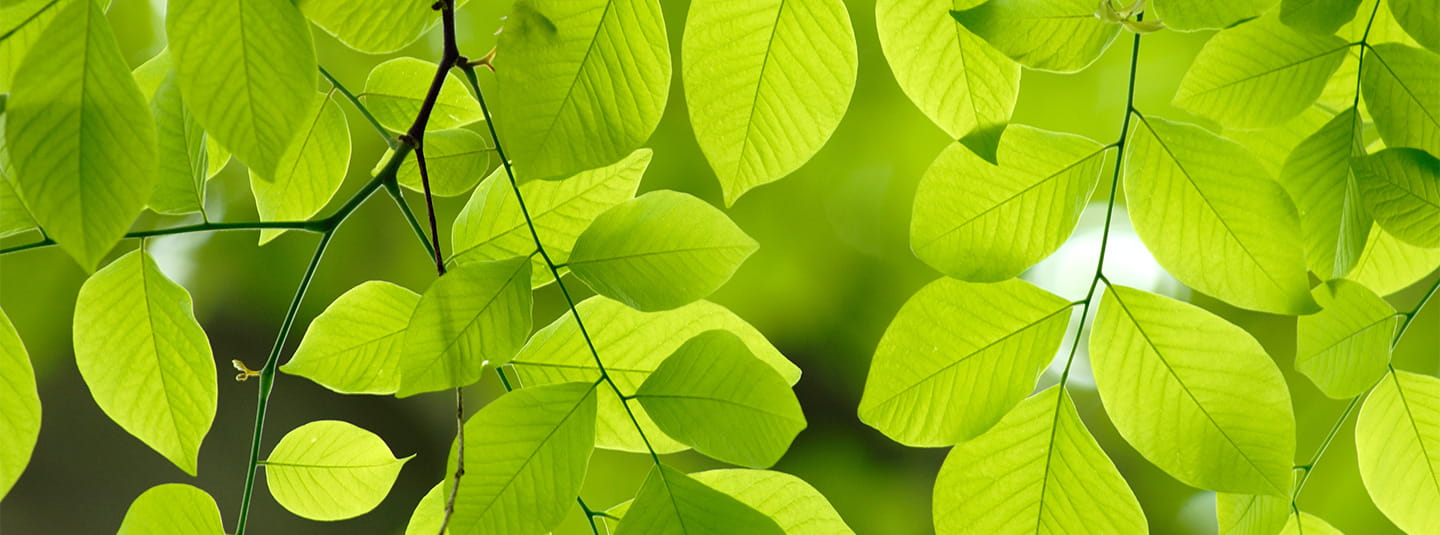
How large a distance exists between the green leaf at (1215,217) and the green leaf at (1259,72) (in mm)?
40

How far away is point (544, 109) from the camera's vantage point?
10.6 inches

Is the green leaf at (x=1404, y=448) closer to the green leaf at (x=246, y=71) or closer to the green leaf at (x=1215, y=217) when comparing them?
the green leaf at (x=1215, y=217)

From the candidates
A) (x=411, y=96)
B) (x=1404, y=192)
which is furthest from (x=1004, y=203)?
(x=411, y=96)

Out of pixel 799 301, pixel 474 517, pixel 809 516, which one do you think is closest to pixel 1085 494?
pixel 809 516

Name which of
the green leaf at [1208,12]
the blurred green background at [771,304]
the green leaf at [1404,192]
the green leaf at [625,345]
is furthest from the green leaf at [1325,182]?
the blurred green background at [771,304]

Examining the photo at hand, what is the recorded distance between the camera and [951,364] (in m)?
0.33

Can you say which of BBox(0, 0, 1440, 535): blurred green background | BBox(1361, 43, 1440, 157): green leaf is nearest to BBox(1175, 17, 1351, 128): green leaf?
BBox(1361, 43, 1440, 157): green leaf

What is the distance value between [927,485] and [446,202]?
0.99 metres

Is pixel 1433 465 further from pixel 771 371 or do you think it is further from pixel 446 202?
pixel 446 202

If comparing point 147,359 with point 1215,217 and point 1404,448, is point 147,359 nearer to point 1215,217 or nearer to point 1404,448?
point 1215,217

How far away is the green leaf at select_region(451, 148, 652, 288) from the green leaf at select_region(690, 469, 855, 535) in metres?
0.10

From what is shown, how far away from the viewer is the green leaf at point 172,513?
1.04 ft

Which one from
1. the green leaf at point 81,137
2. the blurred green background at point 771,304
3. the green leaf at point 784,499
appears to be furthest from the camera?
the blurred green background at point 771,304

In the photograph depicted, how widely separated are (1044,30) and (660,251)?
5.2 inches
